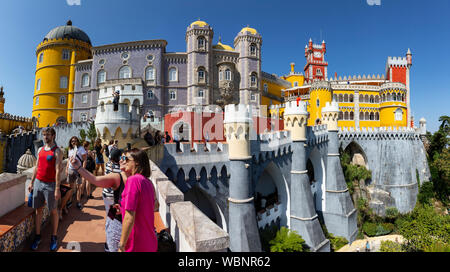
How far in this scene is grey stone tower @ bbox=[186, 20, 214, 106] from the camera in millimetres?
31484

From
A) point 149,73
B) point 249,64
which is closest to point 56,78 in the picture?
point 149,73

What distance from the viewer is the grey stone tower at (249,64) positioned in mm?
33344

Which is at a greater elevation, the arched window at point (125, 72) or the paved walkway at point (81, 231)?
the arched window at point (125, 72)

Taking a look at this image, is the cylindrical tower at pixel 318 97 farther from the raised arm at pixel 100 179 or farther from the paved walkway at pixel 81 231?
the raised arm at pixel 100 179

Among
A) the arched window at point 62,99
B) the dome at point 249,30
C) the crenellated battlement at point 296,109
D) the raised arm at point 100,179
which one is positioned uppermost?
the dome at point 249,30

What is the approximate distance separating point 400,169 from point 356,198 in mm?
7675

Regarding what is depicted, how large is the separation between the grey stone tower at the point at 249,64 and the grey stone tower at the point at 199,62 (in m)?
5.05

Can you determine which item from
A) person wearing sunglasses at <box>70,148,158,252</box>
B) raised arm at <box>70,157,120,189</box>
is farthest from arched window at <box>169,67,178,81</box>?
person wearing sunglasses at <box>70,148,158,252</box>

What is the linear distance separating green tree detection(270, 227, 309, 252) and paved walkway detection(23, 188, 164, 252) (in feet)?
32.9

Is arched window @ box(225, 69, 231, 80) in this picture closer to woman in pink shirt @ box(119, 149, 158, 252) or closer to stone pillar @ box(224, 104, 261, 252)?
stone pillar @ box(224, 104, 261, 252)

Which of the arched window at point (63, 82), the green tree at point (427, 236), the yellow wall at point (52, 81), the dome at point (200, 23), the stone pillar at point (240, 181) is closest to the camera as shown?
the stone pillar at point (240, 181)

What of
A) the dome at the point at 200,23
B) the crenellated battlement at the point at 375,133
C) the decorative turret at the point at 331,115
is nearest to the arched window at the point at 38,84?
the dome at the point at 200,23

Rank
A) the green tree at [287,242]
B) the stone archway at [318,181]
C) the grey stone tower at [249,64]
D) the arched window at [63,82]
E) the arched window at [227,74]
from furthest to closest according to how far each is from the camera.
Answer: the arched window at [63,82] < the grey stone tower at [249,64] < the arched window at [227,74] < the stone archway at [318,181] < the green tree at [287,242]

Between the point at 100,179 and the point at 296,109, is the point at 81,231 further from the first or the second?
the point at 296,109
